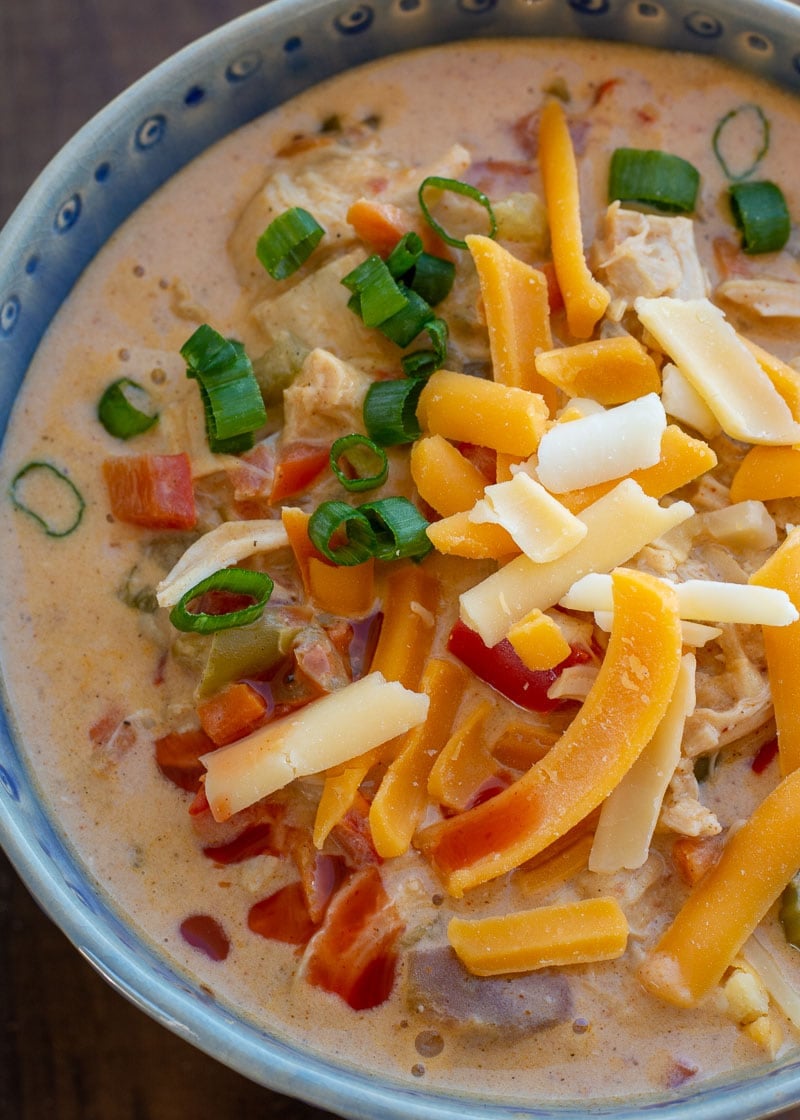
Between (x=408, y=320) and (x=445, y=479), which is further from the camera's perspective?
(x=408, y=320)

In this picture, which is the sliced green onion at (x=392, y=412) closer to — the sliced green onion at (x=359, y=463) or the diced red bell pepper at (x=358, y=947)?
the sliced green onion at (x=359, y=463)

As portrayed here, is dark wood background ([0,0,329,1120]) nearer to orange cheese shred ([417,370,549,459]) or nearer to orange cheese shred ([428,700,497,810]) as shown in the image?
orange cheese shred ([428,700,497,810])

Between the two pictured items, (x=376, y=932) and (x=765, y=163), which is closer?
(x=376, y=932)

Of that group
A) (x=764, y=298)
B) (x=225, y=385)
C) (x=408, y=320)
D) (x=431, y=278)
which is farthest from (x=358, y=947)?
(x=764, y=298)

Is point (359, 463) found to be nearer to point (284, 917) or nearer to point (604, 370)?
point (604, 370)

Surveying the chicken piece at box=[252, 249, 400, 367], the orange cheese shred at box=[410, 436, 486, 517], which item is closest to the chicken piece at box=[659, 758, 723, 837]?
the orange cheese shred at box=[410, 436, 486, 517]

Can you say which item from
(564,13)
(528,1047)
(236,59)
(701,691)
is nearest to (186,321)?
(236,59)

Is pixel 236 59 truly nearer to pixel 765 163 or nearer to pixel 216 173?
pixel 216 173
